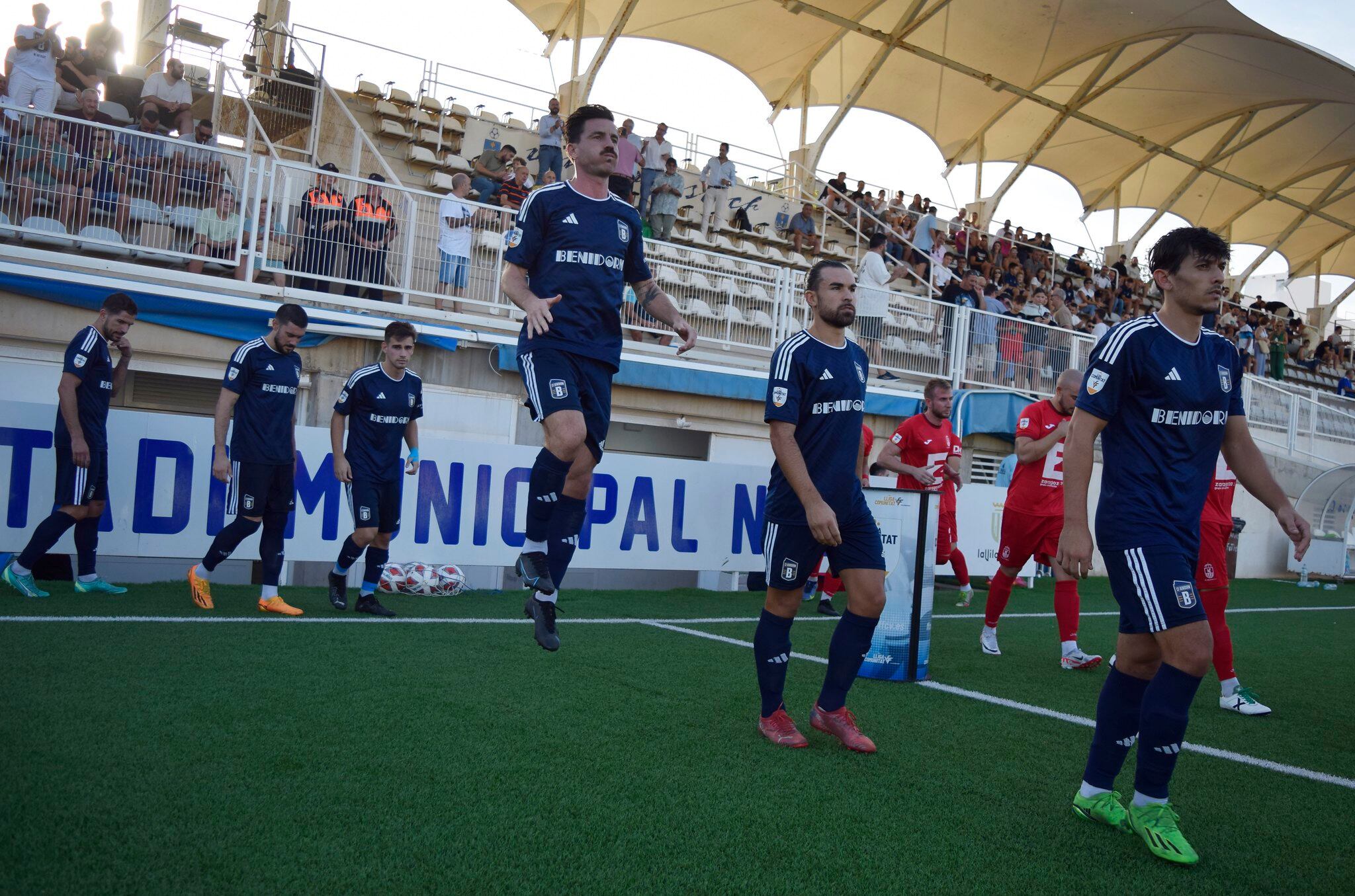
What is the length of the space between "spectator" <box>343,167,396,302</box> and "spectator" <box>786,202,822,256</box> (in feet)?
34.4

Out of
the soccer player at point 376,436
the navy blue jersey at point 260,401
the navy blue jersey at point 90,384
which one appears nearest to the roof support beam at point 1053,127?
the soccer player at point 376,436

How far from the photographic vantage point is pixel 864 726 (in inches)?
192

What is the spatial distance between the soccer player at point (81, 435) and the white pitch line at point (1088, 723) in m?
4.70

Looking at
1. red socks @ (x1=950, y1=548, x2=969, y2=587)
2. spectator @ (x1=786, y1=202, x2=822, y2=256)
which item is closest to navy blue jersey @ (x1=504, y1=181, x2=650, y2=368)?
red socks @ (x1=950, y1=548, x2=969, y2=587)

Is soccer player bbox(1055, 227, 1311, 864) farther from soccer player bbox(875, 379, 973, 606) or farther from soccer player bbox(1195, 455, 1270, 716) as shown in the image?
soccer player bbox(875, 379, 973, 606)

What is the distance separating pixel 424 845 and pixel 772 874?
950mm

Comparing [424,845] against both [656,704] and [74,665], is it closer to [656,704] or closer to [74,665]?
[656,704]

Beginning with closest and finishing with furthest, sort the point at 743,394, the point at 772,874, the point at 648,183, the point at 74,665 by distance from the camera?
the point at 772,874
the point at 74,665
the point at 743,394
the point at 648,183

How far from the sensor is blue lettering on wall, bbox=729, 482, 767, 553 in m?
11.3

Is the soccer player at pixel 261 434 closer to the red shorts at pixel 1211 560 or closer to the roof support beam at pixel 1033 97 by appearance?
the red shorts at pixel 1211 560

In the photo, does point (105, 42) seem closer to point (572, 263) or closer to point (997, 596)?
point (572, 263)

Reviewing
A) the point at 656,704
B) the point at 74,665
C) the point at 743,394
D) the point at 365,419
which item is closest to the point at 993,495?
the point at 743,394

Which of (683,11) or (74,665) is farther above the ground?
(683,11)

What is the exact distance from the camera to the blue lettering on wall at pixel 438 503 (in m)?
9.73
